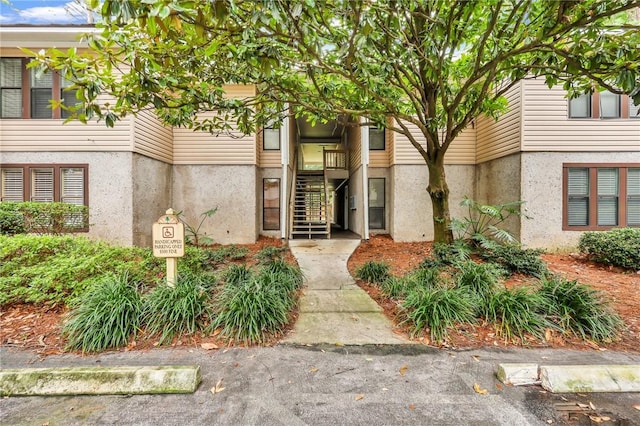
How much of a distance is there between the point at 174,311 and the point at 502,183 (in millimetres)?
8770

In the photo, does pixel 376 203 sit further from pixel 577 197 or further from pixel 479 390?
pixel 479 390

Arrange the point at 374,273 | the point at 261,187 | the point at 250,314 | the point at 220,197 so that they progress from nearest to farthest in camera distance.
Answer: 1. the point at 250,314
2. the point at 374,273
3. the point at 220,197
4. the point at 261,187

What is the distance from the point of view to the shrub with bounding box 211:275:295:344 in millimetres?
3281

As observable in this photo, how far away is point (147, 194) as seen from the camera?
8008 mm

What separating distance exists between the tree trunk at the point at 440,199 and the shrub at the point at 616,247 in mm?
3219

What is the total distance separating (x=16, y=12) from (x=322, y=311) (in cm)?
995

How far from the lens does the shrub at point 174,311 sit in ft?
10.9

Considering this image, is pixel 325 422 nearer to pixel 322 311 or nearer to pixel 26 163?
pixel 322 311

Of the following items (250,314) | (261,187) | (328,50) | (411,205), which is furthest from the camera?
(261,187)

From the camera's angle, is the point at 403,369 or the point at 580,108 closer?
the point at 403,369

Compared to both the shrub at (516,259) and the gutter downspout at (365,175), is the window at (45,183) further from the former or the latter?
the shrub at (516,259)

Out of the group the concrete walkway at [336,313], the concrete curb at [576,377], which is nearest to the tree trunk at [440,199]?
the concrete walkway at [336,313]

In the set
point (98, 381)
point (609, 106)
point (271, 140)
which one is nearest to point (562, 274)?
point (609, 106)

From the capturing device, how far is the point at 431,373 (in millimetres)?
2727
